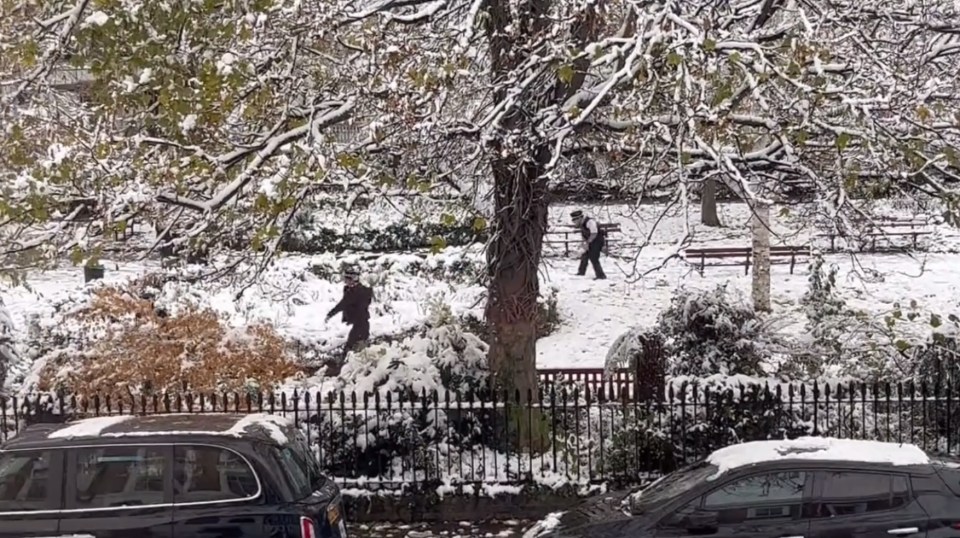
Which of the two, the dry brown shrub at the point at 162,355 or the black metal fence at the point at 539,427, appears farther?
the dry brown shrub at the point at 162,355

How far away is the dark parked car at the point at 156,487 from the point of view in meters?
6.83

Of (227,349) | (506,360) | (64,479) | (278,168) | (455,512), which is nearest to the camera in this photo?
(64,479)

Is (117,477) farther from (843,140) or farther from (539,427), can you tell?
(843,140)

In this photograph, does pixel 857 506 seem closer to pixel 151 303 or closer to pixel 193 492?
pixel 193 492

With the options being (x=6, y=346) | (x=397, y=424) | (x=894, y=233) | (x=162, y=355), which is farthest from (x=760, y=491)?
(x=894, y=233)

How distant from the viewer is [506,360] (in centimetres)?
1132

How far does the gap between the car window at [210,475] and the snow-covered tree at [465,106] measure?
8.55ft

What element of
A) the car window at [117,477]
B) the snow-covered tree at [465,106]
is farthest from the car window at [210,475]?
the snow-covered tree at [465,106]

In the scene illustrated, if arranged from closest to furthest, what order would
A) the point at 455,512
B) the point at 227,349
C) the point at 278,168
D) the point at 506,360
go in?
the point at 278,168 → the point at 455,512 → the point at 506,360 → the point at 227,349

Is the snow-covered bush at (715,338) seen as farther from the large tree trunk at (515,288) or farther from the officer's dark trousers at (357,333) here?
the officer's dark trousers at (357,333)

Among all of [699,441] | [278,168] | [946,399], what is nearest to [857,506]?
[699,441]

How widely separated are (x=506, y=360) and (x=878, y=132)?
4891 mm

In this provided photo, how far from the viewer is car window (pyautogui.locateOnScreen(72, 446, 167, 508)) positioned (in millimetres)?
6926

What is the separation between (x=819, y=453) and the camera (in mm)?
7324
